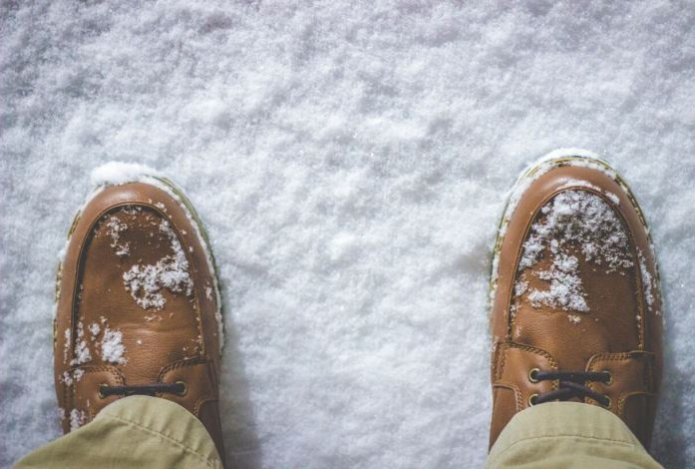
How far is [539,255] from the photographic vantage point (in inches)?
32.2

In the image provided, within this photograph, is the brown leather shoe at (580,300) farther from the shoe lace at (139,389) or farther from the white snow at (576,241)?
the shoe lace at (139,389)

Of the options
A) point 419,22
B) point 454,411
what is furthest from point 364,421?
point 419,22

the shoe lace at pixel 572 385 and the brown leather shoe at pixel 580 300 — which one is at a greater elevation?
the brown leather shoe at pixel 580 300

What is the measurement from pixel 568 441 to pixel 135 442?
547 mm

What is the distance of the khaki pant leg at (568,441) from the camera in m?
0.64

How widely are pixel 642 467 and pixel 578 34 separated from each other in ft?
2.10

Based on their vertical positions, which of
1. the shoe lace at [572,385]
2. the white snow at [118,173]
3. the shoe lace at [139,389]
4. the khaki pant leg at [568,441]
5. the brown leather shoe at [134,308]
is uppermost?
the white snow at [118,173]

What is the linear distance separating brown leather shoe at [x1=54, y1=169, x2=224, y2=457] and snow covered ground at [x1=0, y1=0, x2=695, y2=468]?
0.06 meters

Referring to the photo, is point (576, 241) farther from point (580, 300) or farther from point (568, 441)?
point (568, 441)

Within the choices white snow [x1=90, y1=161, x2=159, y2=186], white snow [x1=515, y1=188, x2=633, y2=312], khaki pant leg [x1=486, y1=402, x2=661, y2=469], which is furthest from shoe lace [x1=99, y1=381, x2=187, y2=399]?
white snow [x1=515, y1=188, x2=633, y2=312]

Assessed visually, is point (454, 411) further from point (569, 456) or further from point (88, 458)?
point (88, 458)

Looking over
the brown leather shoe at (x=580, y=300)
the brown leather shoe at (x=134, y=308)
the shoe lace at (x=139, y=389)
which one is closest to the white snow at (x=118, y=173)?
the brown leather shoe at (x=134, y=308)

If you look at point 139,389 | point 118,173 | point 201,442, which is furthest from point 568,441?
point 118,173

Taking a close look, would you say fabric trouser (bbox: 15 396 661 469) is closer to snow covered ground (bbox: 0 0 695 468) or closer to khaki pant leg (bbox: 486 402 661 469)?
khaki pant leg (bbox: 486 402 661 469)
